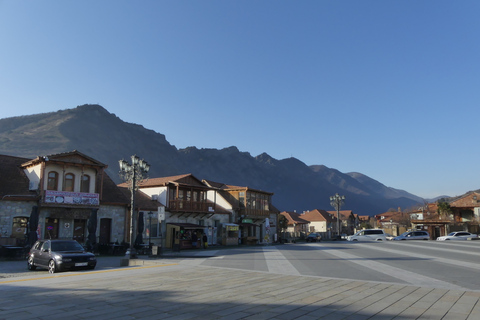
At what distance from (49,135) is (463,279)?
156 metres

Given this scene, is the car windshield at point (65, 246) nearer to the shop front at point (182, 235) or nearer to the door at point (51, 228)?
the door at point (51, 228)

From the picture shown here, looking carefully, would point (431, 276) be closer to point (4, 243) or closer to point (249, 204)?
point (4, 243)

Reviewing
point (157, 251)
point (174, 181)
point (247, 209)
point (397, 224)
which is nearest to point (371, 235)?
point (247, 209)

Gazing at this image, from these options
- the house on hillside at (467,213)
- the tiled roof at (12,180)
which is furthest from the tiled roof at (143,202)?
the house on hillside at (467,213)

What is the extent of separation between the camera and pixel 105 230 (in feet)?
96.8

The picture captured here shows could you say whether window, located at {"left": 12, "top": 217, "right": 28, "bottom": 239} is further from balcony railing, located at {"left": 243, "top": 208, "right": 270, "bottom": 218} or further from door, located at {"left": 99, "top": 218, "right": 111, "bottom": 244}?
balcony railing, located at {"left": 243, "top": 208, "right": 270, "bottom": 218}

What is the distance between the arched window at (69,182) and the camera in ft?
89.9

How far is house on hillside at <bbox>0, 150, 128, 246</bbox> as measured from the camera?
24484 mm

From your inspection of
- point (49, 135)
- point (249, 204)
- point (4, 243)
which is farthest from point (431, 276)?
point (49, 135)

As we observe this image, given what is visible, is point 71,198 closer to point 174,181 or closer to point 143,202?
point 143,202

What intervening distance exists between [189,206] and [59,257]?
22215mm

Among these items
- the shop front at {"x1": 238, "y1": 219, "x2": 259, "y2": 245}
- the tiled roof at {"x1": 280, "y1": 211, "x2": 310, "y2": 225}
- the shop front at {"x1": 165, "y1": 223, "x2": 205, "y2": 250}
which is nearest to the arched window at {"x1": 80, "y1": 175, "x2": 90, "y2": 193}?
the shop front at {"x1": 165, "y1": 223, "x2": 205, "y2": 250}

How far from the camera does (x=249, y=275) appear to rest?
12.3m

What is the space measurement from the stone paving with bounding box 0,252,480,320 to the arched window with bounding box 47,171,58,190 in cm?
1715
